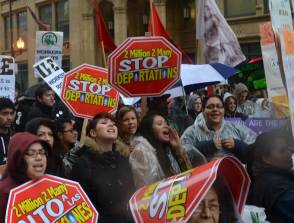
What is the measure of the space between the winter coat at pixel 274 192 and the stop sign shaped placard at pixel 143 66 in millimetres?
2762

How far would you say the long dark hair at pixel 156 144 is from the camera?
160 inches

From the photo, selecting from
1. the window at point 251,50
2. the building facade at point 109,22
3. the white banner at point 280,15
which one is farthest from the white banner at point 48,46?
the window at point 251,50

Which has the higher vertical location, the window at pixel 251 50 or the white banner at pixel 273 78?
the window at pixel 251 50

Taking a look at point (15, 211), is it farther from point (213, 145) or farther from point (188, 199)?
point (213, 145)

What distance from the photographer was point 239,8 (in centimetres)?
2073

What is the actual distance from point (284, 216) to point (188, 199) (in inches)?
40.4

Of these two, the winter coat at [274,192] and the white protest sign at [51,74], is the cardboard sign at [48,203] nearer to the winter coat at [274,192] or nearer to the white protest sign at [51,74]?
the winter coat at [274,192]

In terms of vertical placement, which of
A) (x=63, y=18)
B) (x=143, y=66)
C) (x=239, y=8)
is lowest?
(x=143, y=66)

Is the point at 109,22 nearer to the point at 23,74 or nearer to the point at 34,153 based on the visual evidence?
the point at 23,74

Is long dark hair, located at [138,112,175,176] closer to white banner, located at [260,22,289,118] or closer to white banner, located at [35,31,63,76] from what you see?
white banner, located at [260,22,289,118]

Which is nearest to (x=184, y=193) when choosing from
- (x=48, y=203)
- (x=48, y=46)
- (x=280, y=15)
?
(x=48, y=203)

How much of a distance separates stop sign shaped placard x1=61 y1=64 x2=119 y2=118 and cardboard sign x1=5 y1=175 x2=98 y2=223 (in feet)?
10.4

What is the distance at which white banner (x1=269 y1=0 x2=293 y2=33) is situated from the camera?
3.38 meters

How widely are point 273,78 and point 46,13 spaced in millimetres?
28292
